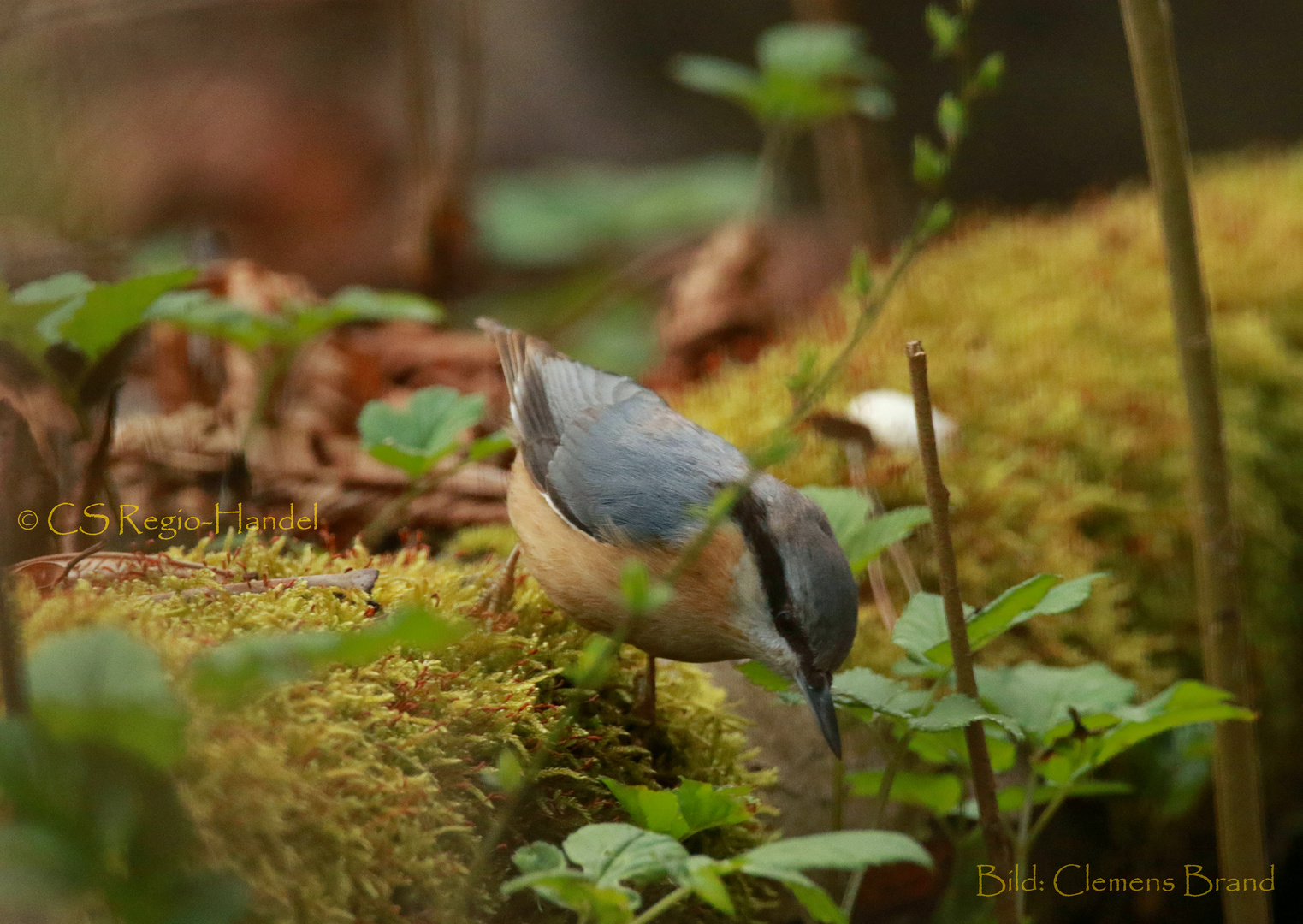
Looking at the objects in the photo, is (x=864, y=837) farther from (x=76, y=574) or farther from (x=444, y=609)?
(x=76, y=574)

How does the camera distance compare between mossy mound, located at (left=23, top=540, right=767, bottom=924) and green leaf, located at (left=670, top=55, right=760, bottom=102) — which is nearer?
mossy mound, located at (left=23, top=540, right=767, bottom=924)

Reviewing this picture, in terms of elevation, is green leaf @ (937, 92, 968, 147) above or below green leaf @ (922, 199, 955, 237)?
above

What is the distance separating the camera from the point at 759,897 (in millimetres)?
1991

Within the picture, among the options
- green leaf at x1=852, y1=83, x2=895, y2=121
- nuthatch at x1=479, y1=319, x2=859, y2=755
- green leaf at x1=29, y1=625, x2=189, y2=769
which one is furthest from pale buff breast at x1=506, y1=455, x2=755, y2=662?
green leaf at x1=852, y1=83, x2=895, y2=121

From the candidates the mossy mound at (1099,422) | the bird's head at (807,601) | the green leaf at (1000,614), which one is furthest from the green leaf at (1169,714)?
the mossy mound at (1099,422)

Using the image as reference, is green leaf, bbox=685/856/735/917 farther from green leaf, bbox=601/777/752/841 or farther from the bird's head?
the bird's head

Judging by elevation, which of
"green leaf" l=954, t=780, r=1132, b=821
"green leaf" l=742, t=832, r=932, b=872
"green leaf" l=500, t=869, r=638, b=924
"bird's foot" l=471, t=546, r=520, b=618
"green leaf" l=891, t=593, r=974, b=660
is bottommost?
"green leaf" l=954, t=780, r=1132, b=821

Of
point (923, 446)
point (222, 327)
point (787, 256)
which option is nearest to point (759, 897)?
point (923, 446)

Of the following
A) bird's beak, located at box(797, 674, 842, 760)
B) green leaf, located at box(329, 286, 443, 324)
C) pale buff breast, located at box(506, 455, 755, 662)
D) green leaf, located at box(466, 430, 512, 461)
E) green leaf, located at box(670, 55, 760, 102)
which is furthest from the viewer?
green leaf, located at box(670, 55, 760, 102)

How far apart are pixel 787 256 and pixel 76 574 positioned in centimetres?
509

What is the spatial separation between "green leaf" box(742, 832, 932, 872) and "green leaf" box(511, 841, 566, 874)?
0.22 meters

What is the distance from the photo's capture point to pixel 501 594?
6.99 ft

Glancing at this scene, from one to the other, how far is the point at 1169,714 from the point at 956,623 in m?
0.40

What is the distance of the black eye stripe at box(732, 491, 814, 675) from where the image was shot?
5.69 feet
